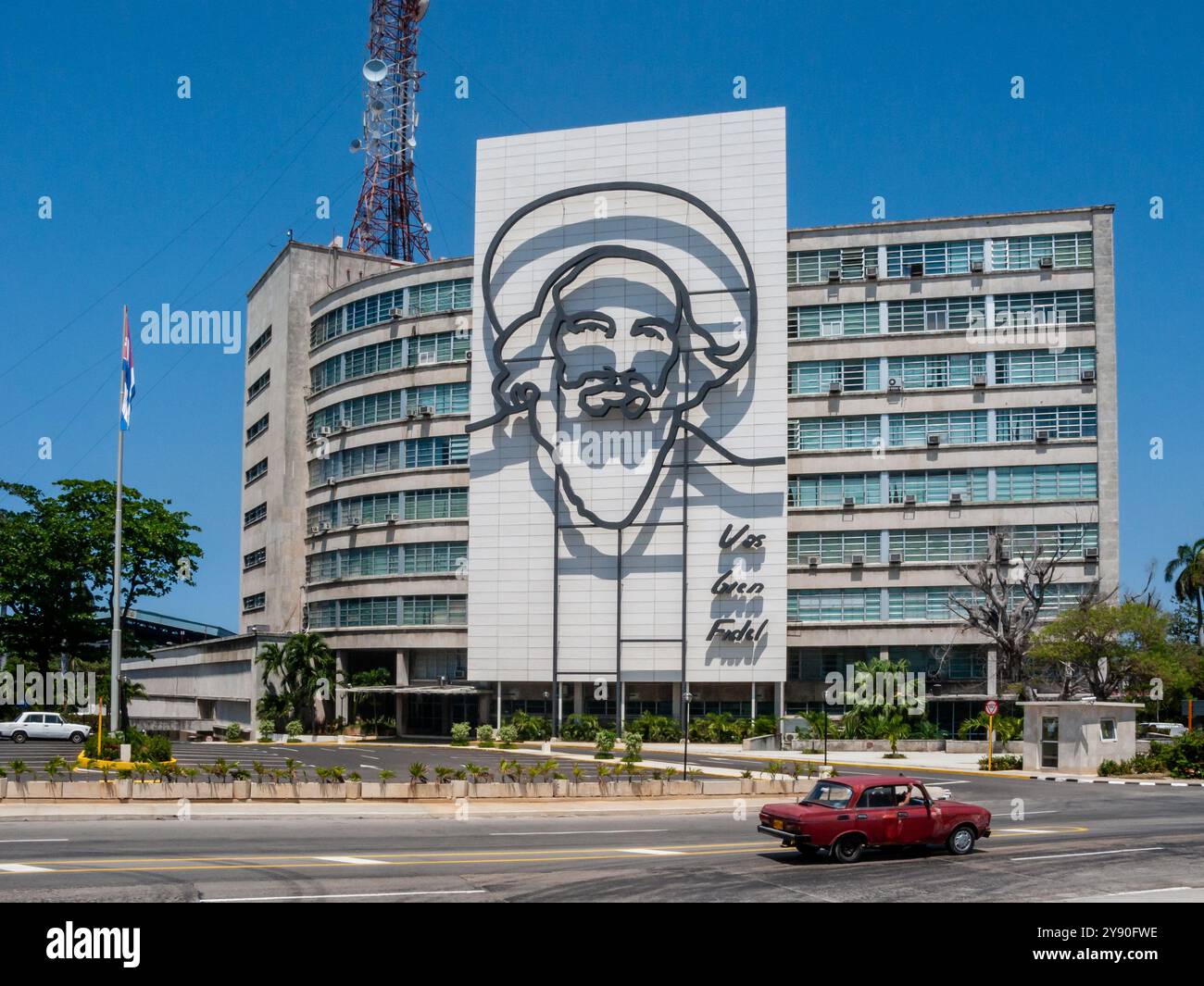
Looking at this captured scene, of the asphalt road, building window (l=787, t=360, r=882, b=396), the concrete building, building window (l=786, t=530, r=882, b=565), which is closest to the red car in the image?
the asphalt road

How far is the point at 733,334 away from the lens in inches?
2899

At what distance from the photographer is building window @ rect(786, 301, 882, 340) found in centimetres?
7719

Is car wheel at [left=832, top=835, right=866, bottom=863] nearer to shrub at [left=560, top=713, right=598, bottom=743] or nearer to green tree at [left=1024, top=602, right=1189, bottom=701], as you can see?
green tree at [left=1024, top=602, right=1189, bottom=701]

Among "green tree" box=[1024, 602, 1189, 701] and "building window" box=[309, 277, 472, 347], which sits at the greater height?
"building window" box=[309, 277, 472, 347]

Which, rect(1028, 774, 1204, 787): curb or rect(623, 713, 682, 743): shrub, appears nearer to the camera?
rect(1028, 774, 1204, 787): curb

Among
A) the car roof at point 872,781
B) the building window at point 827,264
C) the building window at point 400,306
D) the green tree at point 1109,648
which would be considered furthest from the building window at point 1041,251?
the car roof at point 872,781

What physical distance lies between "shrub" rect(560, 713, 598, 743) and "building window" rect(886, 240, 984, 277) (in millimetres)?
30471

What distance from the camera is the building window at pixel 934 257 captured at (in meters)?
75.8

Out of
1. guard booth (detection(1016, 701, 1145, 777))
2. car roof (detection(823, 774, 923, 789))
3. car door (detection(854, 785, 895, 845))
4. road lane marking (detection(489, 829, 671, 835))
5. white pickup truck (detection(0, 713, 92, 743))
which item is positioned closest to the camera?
car door (detection(854, 785, 895, 845))

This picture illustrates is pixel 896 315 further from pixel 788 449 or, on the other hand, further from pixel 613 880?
pixel 613 880

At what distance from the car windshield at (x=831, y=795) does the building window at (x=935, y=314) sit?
54.0 metres

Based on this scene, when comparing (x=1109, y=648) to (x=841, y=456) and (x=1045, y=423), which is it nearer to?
(x=1045, y=423)

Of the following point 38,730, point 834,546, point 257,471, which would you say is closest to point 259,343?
point 257,471
